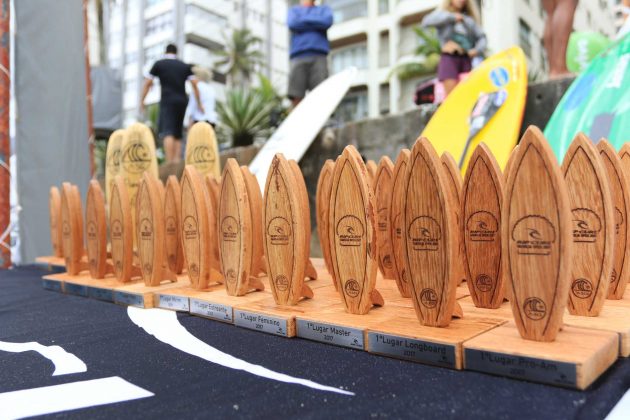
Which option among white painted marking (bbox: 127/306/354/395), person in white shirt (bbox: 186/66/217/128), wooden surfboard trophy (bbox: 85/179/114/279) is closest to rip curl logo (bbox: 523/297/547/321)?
white painted marking (bbox: 127/306/354/395)

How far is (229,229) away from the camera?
143cm

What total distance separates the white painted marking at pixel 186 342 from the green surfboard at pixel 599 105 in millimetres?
1661

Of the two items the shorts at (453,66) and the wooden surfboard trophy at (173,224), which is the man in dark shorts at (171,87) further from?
the wooden surfboard trophy at (173,224)

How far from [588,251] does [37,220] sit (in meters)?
3.26

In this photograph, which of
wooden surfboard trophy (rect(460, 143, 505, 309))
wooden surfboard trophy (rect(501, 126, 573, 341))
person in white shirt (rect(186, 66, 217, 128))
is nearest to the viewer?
wooden surfboard trophy (rect(501, 126, 573, 341))

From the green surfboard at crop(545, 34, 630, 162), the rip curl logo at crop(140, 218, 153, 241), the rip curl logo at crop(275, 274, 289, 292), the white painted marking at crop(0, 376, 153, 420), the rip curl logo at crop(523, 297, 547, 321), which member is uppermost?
the green surfboard at crop(545, 34, 630, 162)

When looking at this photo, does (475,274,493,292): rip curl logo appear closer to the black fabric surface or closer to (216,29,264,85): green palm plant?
the black fabric surface

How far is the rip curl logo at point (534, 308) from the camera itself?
86 cm

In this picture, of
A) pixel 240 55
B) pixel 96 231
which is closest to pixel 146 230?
pixel 96 231

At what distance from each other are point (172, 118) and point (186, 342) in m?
3.00

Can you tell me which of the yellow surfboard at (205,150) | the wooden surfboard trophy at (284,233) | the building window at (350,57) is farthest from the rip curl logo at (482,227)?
the building window at (350,57)

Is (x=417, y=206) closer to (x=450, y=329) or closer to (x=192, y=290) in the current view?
(x=450, y=329)

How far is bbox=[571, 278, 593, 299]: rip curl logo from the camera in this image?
1012 millimetres

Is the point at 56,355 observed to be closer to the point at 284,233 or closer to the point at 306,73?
the point at 284,233
